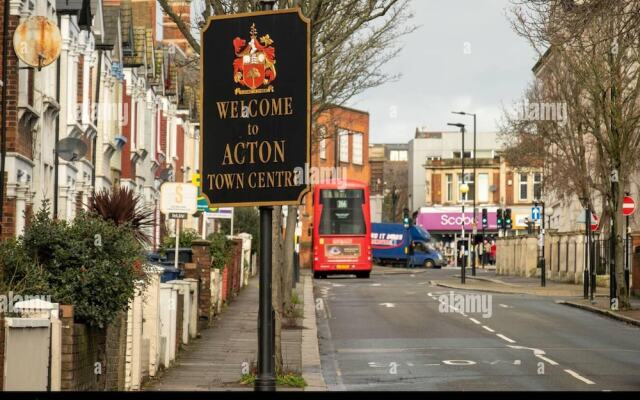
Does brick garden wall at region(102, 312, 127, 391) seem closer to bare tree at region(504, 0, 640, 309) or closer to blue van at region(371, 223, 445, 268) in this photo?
bare tree at region(504, 0, 640, 309)

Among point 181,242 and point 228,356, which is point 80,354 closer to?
point 228,356

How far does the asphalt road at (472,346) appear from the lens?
18859mm

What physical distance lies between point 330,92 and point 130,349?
86.5 feet

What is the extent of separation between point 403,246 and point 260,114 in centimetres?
8224

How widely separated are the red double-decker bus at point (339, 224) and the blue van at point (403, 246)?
2885cm

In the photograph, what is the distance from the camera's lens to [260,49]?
1295 cm

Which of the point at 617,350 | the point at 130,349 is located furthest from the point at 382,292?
the point at 130,349

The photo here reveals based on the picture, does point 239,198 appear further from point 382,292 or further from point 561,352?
point 382,292

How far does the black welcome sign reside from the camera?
12.8 m

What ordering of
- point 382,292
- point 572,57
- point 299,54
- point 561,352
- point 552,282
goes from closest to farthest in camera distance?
point 299,54, point 561,352, point 572,57, point 382,292, point 552,282

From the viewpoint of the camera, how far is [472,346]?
25.0 meters

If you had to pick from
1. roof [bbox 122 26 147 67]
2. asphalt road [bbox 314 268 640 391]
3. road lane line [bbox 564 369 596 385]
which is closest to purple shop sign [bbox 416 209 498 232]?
roof [bbox 122 26 147 67]

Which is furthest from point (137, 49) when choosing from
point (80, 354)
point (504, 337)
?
point (80, 354)

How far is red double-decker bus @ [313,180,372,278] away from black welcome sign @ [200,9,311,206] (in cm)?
4896
